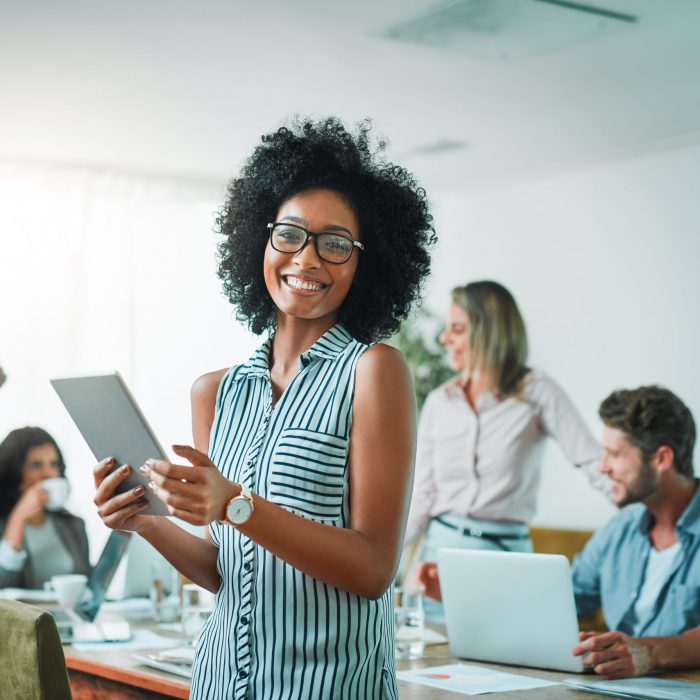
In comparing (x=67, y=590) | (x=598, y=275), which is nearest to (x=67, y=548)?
(x=67, y=590)

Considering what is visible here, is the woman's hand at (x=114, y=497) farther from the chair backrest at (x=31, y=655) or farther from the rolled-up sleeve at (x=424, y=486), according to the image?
the rolled-up sleeve at (x=424, y=486)

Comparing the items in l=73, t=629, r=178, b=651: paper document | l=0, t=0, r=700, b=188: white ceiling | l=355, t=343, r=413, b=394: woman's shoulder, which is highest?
l=0, t=0, r=700, b=188: white ceiling

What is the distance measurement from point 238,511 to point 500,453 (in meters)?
2.95

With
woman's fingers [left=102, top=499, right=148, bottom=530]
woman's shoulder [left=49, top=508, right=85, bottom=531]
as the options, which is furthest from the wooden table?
woman's shoulder [left=49, top=508, right=85, bottom=531]

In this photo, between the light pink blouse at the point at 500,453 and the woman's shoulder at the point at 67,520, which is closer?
the woman's shoulder at the point at 67,520

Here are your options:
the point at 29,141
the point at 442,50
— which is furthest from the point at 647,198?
the point at 29,141

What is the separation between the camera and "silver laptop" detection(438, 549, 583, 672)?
222cm

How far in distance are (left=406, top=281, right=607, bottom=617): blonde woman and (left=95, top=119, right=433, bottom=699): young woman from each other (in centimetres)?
239

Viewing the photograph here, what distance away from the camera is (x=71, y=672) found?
7.86 feet

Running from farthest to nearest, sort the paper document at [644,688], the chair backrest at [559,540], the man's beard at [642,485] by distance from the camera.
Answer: the chair backrest at [559,540], the man's beard at [642,485], the paper document at [644,688]

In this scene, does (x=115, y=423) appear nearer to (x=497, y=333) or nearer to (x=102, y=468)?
(x=102, y=468)

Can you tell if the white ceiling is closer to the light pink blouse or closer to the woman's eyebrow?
the light pink blouse

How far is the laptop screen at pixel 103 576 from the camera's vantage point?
2.71 metres

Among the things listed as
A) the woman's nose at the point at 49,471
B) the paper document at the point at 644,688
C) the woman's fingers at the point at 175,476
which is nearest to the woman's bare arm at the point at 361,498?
the woman's fingers at the point at 175,476
